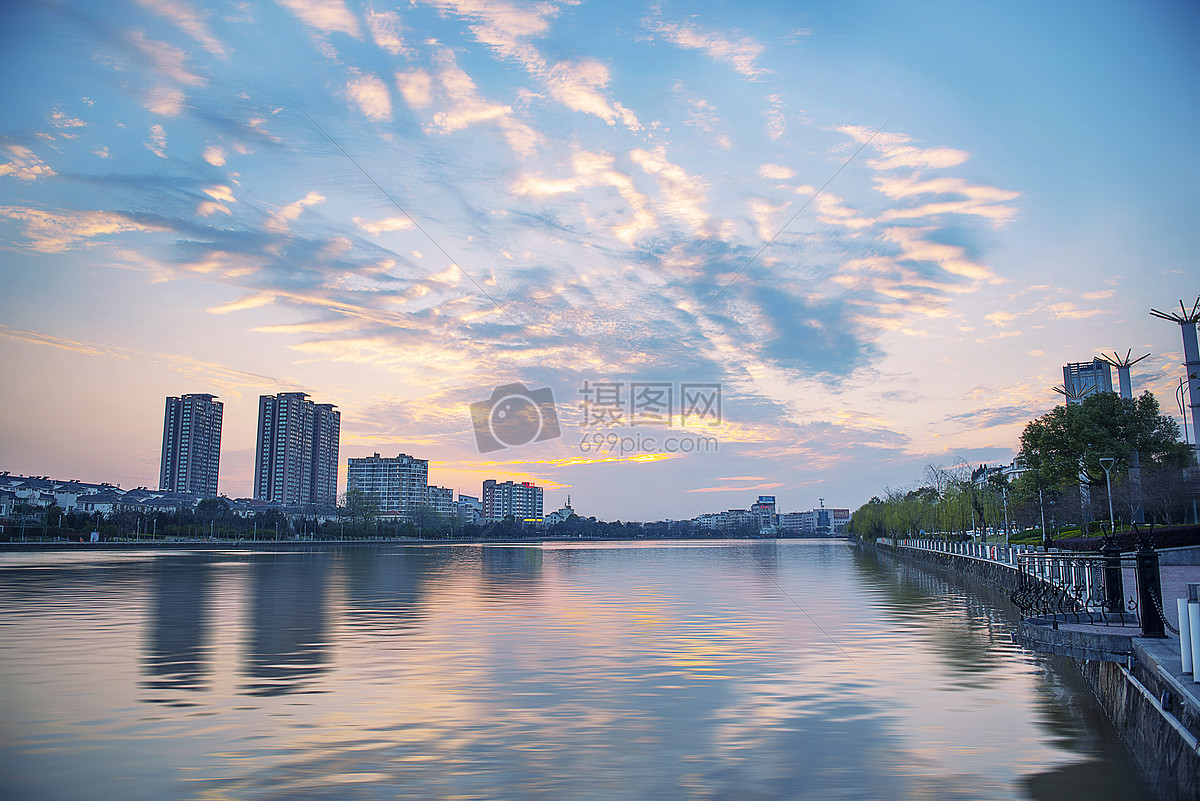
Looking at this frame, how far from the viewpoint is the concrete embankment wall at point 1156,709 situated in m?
6.55

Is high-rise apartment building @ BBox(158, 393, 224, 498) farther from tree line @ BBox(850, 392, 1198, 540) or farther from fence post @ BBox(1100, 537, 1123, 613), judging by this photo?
fence post @ BBox(1100, 537, 1123, 613)

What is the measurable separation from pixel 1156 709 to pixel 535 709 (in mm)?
6511

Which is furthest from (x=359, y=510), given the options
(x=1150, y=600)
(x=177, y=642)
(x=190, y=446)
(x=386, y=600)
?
(x=1150, y=600)

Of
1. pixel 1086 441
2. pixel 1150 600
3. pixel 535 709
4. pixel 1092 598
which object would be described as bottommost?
pixel 535 709

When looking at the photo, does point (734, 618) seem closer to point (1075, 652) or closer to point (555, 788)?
point (1075, 652)

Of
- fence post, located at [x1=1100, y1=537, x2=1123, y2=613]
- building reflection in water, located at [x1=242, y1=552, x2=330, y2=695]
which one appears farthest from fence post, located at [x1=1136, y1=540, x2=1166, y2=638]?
building reflection in water, located at [x1=242, y1=552, x2=330, y2=695]

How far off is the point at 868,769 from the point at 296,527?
449 ft

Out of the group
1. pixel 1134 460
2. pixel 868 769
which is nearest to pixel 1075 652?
pixel 868 769

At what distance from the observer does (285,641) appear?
50.4ft

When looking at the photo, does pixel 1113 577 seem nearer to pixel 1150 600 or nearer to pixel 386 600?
pixel 1150 600

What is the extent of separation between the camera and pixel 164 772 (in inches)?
292

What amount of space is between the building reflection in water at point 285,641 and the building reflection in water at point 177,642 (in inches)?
29.6

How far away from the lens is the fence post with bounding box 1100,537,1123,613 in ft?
40.4

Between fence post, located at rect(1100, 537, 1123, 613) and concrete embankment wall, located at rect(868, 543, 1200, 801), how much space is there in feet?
3.66
